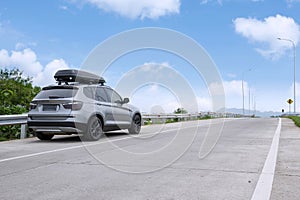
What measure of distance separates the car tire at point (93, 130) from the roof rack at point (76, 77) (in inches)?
64.7

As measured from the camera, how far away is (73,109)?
32.3 feet

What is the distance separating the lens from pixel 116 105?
38.5 ft

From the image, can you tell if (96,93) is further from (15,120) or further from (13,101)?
(13,101)

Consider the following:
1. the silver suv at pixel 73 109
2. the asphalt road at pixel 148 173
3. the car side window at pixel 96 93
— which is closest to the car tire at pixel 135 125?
the silver suv at pixel 73 109

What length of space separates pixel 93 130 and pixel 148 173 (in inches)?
196

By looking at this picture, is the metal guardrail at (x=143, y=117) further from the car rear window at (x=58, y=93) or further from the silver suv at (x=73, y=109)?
the car rear window at (x=58, y=93)

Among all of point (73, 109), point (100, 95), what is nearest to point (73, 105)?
point (73, 109)

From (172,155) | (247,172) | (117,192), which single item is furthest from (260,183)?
(172,155)

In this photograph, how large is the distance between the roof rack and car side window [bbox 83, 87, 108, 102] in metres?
0.66

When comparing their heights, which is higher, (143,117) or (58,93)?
(58,93)

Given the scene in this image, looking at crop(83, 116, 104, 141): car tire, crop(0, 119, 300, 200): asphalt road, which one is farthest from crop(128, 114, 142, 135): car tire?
crop(0, 119, 300, 200): asphalt road

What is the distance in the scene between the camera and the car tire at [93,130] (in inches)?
399

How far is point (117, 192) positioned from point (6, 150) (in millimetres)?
5036

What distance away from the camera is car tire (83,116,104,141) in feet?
33.2
